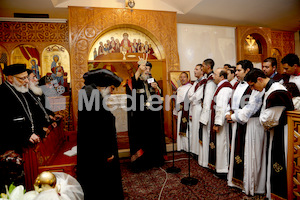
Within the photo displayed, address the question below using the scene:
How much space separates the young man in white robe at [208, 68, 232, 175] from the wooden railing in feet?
3.96

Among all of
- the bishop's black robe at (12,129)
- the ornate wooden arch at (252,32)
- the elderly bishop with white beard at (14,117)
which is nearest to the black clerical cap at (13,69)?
the elderly bishop with white beard at (14,117)

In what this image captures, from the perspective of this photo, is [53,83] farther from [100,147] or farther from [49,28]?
[100,147]

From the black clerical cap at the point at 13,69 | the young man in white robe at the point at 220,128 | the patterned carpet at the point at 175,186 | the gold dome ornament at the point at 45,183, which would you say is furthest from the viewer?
the young man in white robe at the point at 220,128

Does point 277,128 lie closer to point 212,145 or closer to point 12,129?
point 212,145

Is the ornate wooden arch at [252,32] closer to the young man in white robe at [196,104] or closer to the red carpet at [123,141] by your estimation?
the young man in white robe at [196,104]

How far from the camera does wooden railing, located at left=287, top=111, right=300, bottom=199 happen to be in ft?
7.86

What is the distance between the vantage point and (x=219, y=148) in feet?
12.5

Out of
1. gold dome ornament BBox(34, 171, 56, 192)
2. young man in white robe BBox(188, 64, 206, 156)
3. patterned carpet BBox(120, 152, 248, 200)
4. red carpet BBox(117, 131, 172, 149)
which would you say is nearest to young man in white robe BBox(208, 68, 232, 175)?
patterned carpet BBox(120, 152, 248, 200)

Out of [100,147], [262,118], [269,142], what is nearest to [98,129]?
[100,147]

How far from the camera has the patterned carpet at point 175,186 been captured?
3168mm

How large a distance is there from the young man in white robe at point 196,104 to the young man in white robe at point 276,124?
1787 millimetres

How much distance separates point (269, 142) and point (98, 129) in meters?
2.30

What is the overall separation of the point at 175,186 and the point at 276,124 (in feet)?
6.16

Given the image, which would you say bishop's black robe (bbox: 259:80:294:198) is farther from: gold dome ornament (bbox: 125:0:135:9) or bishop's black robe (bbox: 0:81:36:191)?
gold dome ornament (bbox: 125:0:135:9)
